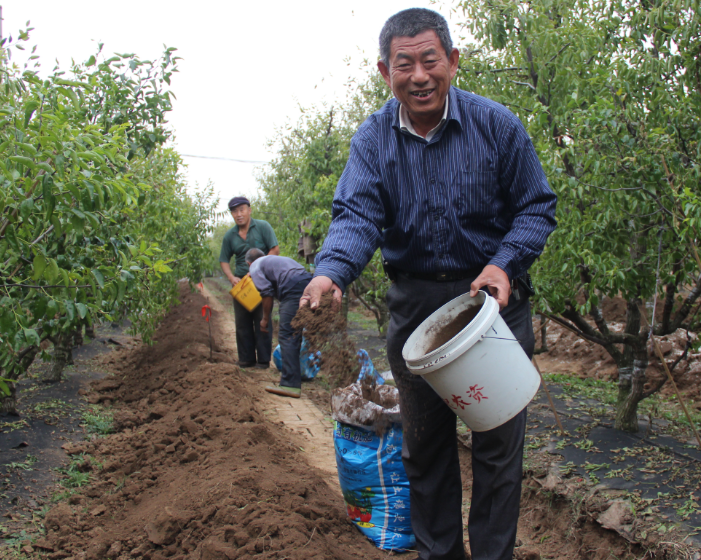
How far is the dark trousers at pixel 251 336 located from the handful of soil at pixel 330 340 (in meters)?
4.70

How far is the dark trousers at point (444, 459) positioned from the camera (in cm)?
205

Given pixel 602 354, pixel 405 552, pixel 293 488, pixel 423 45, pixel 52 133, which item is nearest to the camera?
pixel 423 45

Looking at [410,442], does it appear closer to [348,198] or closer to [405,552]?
[405,552]

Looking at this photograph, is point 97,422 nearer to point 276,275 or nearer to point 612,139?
point 276,275

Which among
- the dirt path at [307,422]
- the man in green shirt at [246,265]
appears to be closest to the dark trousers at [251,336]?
the man in green shirt at [246,265]

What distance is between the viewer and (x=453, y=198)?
208cm

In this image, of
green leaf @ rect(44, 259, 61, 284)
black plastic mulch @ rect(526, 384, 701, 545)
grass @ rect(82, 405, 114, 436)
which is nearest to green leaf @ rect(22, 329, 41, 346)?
green leaf @ rect(44, 259, 61, 284)

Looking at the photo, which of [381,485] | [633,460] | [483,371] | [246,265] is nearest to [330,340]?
[483,371]

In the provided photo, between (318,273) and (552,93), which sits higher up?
(552,93)

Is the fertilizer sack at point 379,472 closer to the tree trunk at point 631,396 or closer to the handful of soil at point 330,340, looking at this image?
the handful of soil at point 330,340

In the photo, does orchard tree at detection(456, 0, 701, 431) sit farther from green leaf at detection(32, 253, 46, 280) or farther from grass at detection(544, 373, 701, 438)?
green leaf at detection(32, 253, 46, 280)

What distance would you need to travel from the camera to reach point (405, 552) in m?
2.69

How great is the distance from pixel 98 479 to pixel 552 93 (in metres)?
3.75

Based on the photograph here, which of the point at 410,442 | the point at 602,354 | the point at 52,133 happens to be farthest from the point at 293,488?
the point at 602,354
